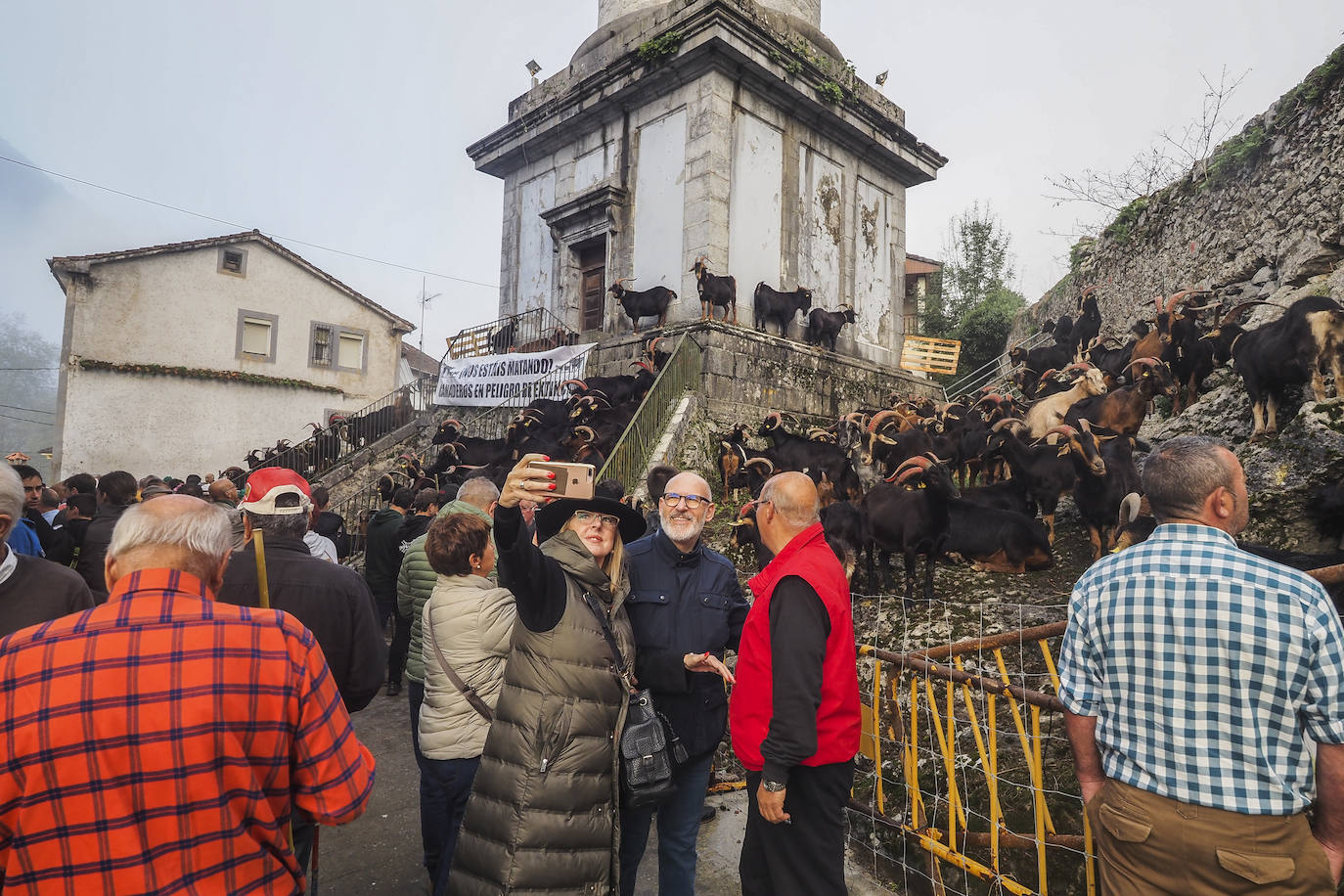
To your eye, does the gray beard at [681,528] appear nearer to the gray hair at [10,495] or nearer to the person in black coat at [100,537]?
the gray hair at [10,495]

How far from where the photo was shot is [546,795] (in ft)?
8.54

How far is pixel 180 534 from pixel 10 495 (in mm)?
1566

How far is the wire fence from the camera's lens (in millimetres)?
3393

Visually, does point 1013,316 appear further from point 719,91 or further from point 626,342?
point 626,342

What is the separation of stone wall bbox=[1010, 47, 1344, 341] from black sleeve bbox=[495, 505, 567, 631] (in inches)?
396

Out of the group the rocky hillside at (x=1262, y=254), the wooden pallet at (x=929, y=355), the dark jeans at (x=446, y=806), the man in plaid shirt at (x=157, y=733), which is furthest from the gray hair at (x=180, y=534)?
the wooden pallet at (x=929, y=355)

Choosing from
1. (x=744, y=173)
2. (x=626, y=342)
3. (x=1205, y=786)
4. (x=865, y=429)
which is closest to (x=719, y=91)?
(x=744, y=173)

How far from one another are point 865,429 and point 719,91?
926 centimetres

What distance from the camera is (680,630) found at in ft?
10.7

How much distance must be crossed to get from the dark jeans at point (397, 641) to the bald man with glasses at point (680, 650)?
12.1 ft

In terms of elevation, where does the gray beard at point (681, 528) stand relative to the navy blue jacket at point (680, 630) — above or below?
above

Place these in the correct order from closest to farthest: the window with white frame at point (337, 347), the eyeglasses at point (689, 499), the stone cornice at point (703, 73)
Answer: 1. the eyeglasses at point (689, 499)
2. the stone cornice at point (703, 73)
3. the window with white frame at point (337, 347)

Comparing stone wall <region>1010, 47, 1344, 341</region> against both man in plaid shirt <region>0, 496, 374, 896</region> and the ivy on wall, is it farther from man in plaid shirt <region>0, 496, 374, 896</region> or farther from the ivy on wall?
Result: the ivy on wall

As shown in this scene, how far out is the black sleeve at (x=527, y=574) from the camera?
2.42 meters
